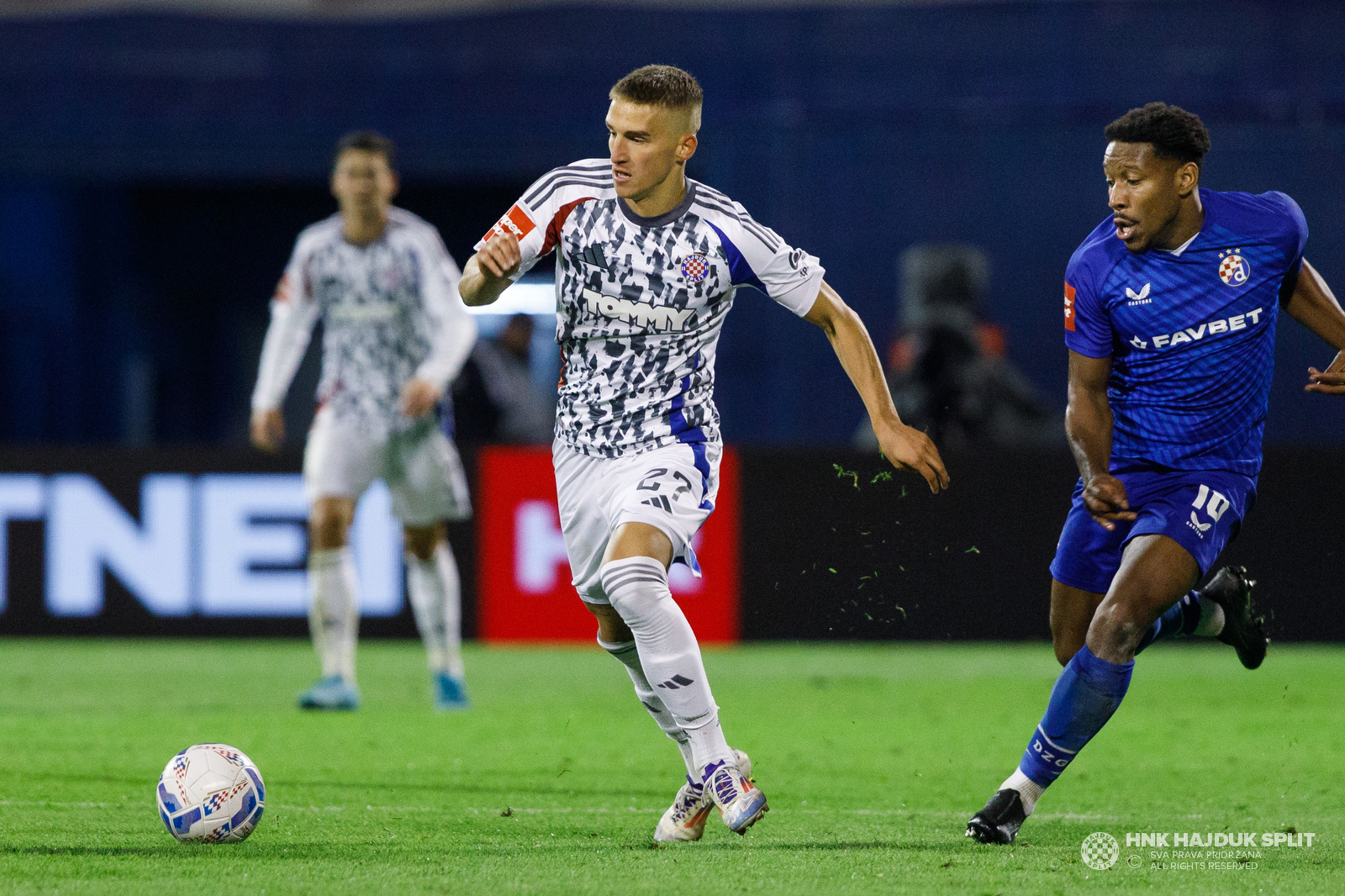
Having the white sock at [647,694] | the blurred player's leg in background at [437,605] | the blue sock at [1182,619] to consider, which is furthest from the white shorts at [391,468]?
the blue sock at [1182,619]

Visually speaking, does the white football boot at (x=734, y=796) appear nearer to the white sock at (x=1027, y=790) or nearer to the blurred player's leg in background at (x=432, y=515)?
the white sock at (x=1027, y=790)

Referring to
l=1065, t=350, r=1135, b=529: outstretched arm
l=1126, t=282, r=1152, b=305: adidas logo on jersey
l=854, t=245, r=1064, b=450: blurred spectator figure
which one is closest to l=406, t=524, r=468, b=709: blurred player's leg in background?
l=854, t=245, r=1064, b=450: blurred spectator figure

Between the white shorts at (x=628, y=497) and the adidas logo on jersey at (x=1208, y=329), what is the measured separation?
121 cm

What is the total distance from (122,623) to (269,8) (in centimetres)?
636

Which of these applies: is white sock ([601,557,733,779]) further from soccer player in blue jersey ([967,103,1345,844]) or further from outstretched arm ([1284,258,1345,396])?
outstretched arm ([1284,258,1345,396])

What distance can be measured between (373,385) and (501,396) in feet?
12.6

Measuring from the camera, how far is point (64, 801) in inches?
204

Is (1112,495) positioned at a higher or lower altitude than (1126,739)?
higher

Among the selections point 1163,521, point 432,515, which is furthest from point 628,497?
point 432,515

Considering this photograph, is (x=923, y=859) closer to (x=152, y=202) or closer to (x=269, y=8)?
(x=269, y=8)

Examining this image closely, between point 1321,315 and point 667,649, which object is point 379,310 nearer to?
point 667,649

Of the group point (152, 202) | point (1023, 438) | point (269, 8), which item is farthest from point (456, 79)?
point (1023, 438)

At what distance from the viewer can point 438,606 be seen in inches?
314

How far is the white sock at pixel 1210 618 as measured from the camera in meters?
5.61
